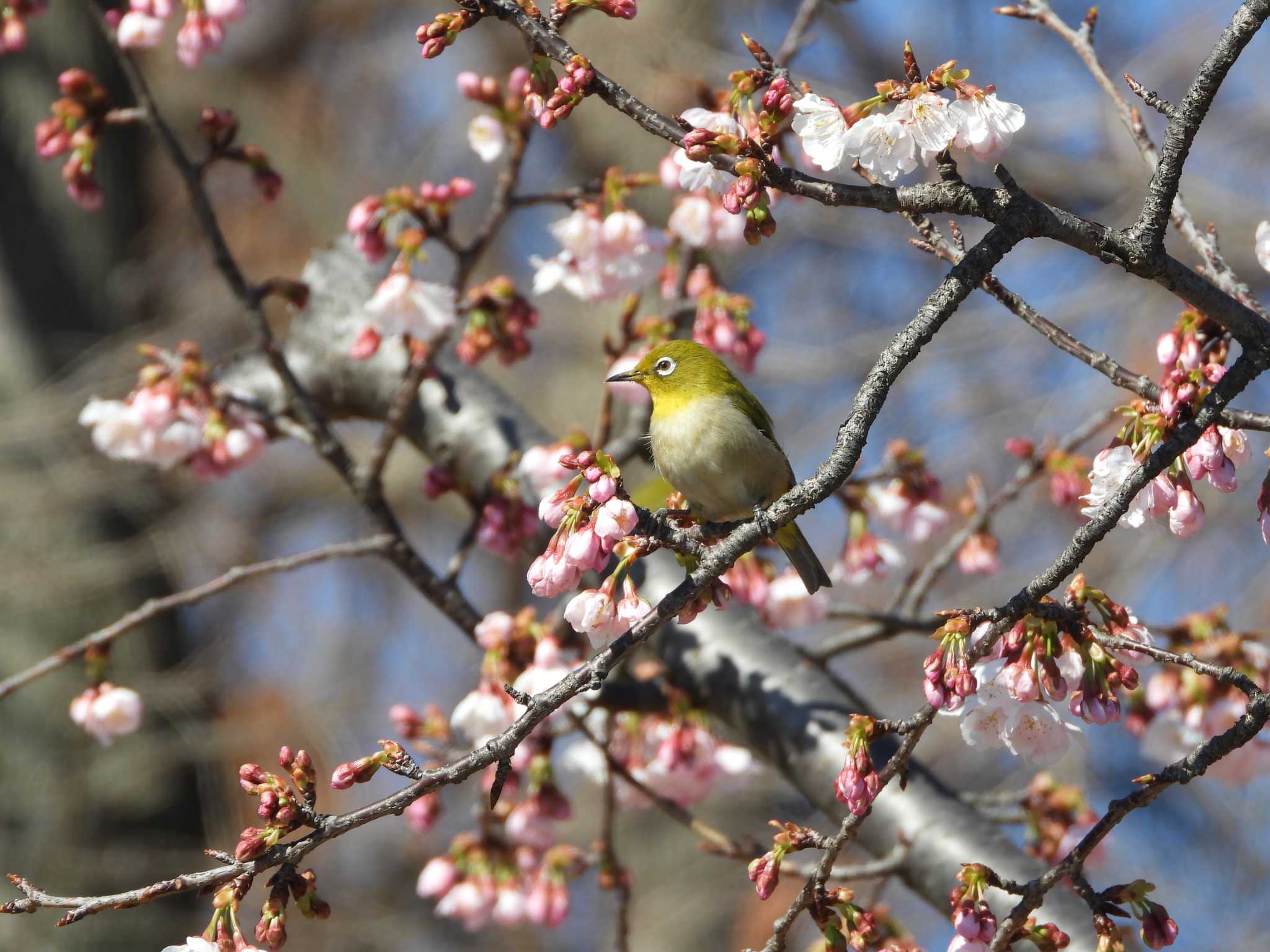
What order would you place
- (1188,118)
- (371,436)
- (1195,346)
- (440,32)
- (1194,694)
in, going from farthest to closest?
1. (371,436)
2. (1194,694)
3. (1195,346)
4. (440,32)
5. (1188,118)

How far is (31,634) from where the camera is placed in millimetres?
5137

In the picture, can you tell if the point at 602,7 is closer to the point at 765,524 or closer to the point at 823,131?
the point at 823,131

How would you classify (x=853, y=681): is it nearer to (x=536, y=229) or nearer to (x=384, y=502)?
(x=536, y=229)

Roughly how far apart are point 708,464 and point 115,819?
145 inches

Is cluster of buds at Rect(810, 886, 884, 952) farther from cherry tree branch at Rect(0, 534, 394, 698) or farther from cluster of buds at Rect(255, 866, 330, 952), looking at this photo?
cherry tree branch at Rect(0, 534, 394, 698)

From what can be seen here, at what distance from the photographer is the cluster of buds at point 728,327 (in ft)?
9.75

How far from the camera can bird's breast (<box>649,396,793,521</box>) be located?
2.68 metres

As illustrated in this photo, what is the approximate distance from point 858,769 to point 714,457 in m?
1.06

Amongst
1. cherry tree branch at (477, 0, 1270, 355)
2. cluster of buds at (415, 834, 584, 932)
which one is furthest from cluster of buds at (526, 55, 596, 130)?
cluster of buds at (415, 834, 584, 932)

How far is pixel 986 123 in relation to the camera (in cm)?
171

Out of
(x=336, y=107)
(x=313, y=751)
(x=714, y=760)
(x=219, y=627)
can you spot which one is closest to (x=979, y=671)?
(x=714, y=760)

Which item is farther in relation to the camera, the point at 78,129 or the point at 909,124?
the point at 78,129

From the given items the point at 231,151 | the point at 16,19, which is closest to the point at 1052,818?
the point at 231,151

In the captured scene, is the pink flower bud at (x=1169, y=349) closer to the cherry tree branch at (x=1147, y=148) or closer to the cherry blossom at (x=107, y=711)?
the cherry tree branch at (x=1147, y=148)
